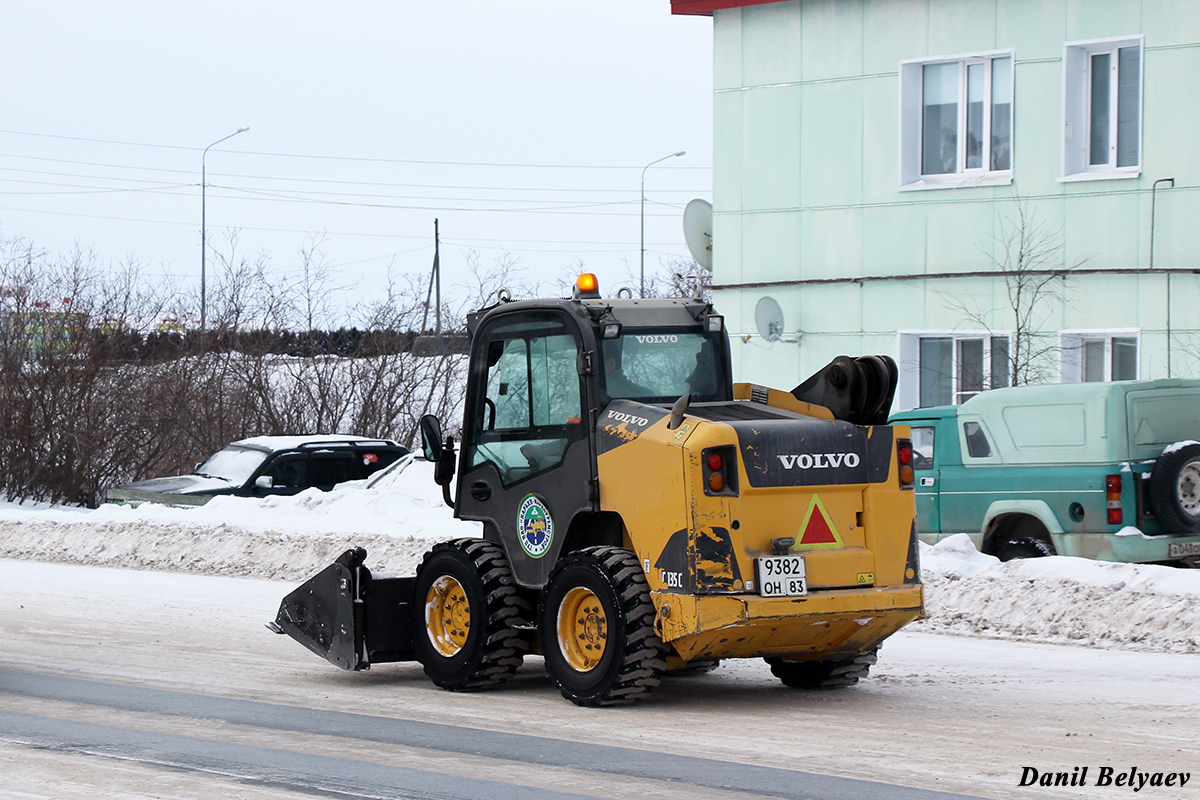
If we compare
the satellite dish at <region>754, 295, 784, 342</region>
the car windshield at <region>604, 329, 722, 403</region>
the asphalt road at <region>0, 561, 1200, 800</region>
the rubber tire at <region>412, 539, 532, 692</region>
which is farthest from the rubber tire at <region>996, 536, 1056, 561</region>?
the satellite dish at <region>754, 295, 784, 342</region>

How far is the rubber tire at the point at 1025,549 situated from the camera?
14.1m

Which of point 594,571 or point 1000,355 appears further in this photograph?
point 1000,355

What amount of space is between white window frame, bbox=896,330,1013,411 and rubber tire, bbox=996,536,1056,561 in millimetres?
6273

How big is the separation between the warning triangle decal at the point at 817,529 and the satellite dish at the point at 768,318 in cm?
1278

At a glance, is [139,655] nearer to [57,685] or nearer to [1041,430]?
[57,685]

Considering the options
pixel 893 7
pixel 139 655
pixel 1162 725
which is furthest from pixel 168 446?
pixel 1162 725

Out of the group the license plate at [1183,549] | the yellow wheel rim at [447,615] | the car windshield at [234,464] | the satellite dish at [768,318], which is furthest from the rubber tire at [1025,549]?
the car windshield at [234,464]

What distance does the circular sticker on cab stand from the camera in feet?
31.9

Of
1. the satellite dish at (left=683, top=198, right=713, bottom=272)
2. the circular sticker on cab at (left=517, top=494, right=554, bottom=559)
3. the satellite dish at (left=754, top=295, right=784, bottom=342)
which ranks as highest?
the satellite dish at (left=683, top=198, right=713, bottom=272)

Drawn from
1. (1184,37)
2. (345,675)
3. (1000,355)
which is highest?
(1184,37)

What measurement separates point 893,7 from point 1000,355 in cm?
486

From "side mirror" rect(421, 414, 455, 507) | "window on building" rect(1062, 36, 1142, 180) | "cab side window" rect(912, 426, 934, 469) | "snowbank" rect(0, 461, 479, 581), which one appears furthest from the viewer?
"window on building" rect(1062, 36, 1142, 180)

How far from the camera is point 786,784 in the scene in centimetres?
723

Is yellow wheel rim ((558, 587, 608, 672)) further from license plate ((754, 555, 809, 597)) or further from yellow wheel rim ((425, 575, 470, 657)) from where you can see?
license plate ((754, 555, 809, 597))
